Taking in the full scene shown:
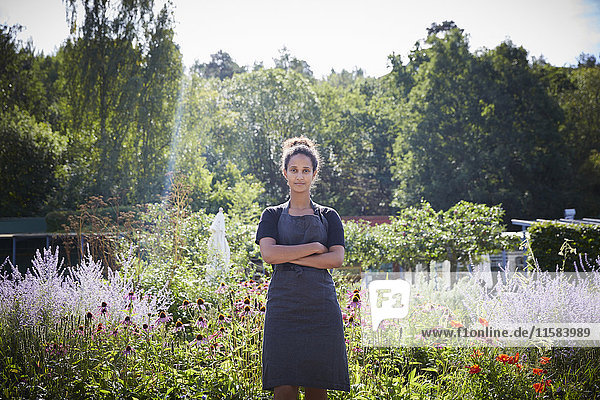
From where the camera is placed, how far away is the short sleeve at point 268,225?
2.36 meters

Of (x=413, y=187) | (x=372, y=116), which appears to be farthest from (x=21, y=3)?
(x=372, y=116)

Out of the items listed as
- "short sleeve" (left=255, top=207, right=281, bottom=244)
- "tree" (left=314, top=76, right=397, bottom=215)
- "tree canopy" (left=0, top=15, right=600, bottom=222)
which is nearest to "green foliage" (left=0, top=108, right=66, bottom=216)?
"tree canopy" (left=0, top=15, right=600, bottom=222)

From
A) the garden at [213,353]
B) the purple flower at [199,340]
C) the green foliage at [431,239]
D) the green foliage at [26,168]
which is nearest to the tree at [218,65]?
the green foliage at [26,168]

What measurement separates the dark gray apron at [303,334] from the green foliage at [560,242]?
4734mm

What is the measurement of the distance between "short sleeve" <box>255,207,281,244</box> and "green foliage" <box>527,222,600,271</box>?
4.80 m

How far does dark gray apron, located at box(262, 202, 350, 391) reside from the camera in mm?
2180

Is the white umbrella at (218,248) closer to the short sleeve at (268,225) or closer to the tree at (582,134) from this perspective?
the short sleeve at (268,225)

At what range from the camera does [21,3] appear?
8008 mm

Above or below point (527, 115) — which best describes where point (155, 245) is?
below

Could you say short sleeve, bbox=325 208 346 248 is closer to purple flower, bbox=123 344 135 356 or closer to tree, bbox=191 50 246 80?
purple flower, bbox=123 344 135 356

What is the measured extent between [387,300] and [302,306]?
1739 mm

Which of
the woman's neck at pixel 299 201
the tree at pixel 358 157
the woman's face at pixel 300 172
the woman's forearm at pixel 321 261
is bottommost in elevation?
the woman's forearm at pixel 321 261

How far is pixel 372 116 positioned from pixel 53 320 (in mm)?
19495

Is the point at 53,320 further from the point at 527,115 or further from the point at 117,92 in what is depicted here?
the point at 527,115
